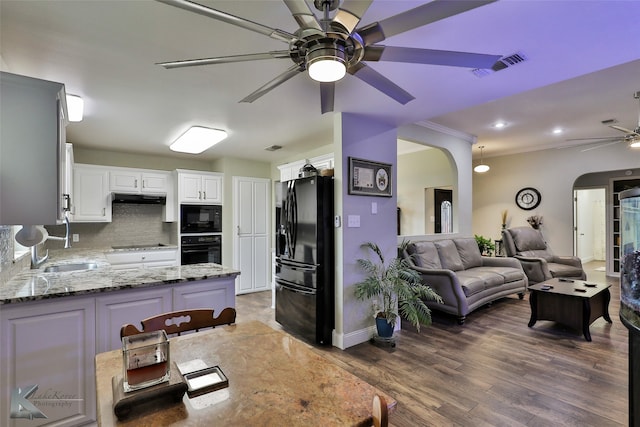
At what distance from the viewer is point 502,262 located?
183 inches

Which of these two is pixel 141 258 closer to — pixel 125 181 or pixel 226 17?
pixel 125 181

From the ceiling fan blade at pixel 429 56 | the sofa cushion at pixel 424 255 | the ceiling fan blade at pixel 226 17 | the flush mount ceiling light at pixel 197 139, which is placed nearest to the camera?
the ceiling fan blade at pixel 226 17

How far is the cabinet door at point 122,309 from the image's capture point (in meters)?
1.87

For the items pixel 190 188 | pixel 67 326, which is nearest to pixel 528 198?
pixel 190 188

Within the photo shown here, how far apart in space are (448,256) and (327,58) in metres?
3.71

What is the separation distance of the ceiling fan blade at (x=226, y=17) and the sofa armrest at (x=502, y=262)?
464 centimetres

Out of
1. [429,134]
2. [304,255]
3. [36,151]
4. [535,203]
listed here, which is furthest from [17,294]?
[535,203]

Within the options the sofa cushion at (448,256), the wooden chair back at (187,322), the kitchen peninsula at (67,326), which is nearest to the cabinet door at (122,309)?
the kitchen peninsula at (67,326)

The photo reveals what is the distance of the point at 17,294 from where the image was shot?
5.52ft

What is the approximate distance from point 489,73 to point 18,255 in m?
4.04

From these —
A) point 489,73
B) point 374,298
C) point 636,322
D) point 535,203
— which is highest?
point 489,73

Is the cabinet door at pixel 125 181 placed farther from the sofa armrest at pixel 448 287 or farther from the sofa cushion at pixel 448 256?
the sofa cushion at pixel 448 256

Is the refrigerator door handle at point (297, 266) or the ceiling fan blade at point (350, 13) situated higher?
the ceiling fan blade at point (350, 13)

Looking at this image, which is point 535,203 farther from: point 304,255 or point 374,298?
point 304,255
